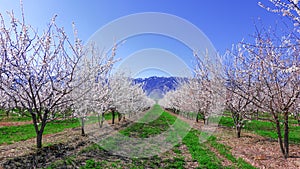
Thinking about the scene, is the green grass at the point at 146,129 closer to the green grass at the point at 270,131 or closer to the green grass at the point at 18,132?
the green grass at the point at 18,132

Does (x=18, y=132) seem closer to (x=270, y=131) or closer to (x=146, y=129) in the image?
(x=146, y=129)

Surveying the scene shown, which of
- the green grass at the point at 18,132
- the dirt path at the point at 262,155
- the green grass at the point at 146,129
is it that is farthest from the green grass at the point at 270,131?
the green grass at the point at 18,132

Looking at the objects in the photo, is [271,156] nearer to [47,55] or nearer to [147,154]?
[147,154]

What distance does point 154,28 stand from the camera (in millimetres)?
19344

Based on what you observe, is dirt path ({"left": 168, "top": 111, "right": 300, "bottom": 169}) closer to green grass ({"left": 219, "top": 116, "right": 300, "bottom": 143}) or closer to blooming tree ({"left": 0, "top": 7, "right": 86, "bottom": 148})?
green grass ({"left": 219, "top": 116, "right": 300, "bottom": 143})

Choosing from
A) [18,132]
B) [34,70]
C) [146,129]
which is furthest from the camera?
[146,129]

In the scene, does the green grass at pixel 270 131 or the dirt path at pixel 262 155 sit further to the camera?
the green grass at pixel 270 131

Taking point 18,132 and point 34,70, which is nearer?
point 34,70

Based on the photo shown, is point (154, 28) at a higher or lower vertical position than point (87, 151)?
higher

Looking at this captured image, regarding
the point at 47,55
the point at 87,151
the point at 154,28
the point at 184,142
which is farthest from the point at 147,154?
the point at 154,28

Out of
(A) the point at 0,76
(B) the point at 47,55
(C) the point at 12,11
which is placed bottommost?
(A) the point at 0,76

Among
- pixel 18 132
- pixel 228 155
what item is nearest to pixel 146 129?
pixel 228 155

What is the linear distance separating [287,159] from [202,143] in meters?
4.82

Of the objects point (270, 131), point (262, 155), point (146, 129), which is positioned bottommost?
point (270, 131)
